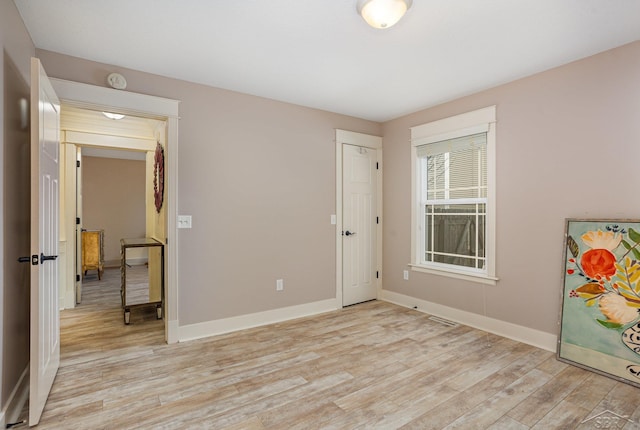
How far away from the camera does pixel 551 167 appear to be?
296 cm

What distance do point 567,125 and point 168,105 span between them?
3600 millimetres

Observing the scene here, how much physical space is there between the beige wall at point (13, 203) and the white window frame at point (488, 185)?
3.77 meters

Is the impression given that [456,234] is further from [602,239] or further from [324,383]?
[324,383]

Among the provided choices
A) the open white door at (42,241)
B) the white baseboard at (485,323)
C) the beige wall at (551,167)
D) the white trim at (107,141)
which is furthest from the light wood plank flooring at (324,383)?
the white trim at (107,141)

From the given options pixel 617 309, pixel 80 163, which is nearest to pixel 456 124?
pixel 617 309

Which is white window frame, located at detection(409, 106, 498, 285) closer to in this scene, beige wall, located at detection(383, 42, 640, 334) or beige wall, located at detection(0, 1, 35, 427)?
beige wall, located at detection(383, 42, 640, 334)

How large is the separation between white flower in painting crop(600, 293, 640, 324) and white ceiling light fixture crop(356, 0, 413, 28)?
2613 mm

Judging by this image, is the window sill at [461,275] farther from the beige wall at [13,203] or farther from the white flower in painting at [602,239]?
the beige wall at [13,203]

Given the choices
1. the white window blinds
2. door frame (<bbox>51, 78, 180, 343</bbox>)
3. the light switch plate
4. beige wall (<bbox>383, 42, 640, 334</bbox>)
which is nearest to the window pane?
the white window blinds

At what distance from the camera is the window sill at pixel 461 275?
135 inches

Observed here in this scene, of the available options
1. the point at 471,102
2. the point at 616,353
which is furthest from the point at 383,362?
the point at 471,102

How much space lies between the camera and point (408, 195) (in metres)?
4.30

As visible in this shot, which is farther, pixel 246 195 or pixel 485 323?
pixel 246 195

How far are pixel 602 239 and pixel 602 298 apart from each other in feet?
1.52
